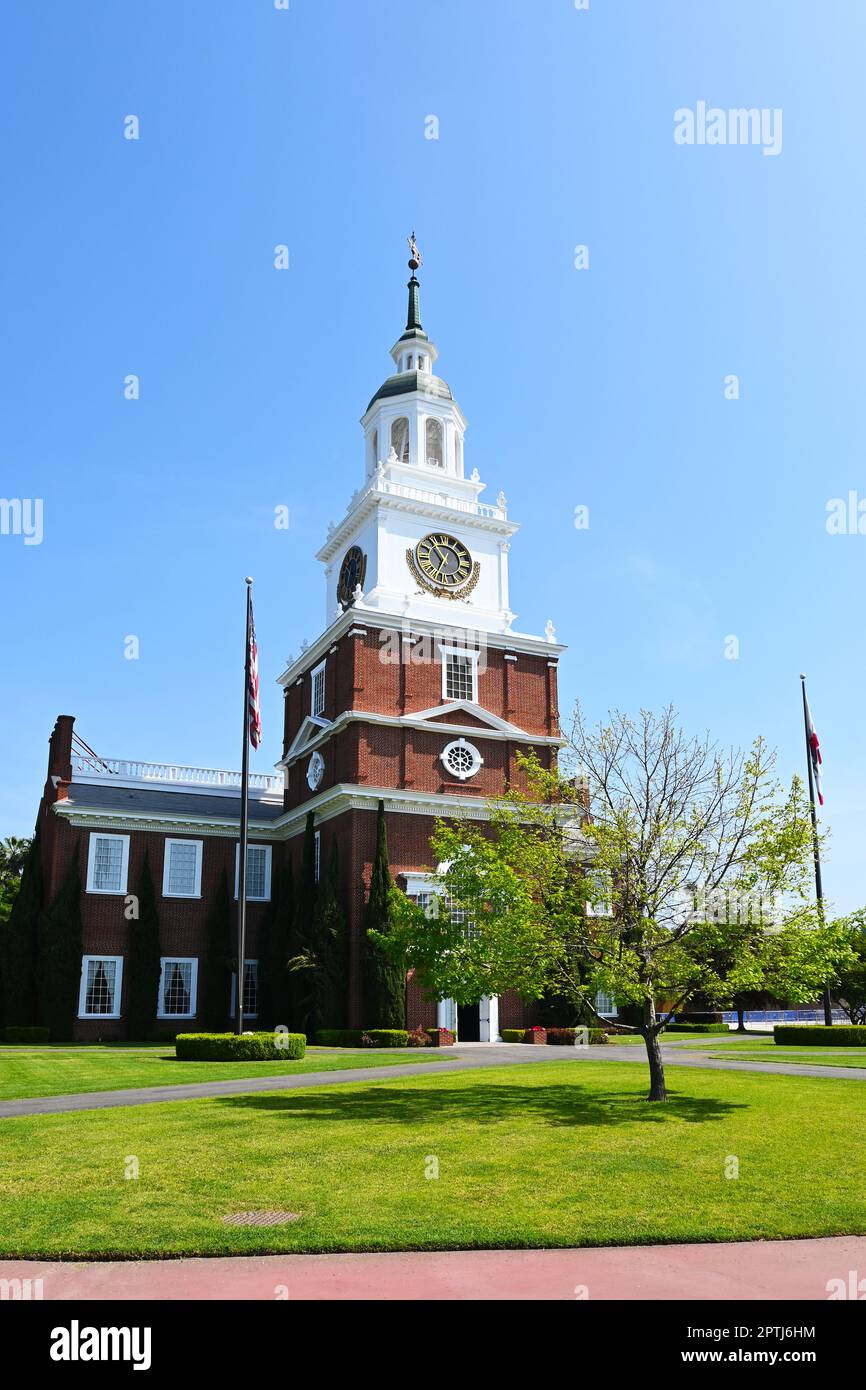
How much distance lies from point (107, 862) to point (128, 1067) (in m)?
19.8

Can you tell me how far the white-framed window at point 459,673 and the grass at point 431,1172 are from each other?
1088 inches

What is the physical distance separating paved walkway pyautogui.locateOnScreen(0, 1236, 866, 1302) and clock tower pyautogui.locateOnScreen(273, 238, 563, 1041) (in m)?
31.0

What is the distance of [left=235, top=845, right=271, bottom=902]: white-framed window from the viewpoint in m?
48.8

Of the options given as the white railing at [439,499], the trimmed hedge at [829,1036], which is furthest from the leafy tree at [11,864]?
the trimmed hedge at [829,1036]

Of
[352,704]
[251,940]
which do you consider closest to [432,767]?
[352,704]

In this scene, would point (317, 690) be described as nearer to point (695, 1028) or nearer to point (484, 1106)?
point (695, 1028)

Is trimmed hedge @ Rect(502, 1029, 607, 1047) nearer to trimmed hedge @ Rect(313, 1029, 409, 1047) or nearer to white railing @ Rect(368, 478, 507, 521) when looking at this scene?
trimmed hedge @ Rect(313, 1029, 409, 1047)

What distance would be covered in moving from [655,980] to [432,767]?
25.9m

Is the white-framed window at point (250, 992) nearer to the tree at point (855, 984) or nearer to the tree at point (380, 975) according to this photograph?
the tree at point (380, 975)

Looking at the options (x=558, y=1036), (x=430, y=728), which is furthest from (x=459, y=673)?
(x=558, y=1036)

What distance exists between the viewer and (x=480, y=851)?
20.6m

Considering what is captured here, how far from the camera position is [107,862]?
45.6m

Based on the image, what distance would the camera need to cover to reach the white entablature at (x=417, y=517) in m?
47.4
